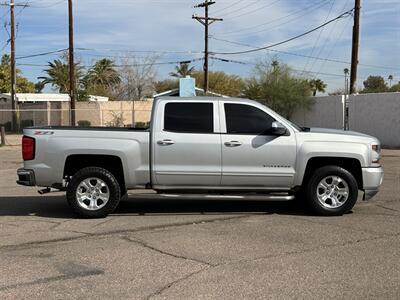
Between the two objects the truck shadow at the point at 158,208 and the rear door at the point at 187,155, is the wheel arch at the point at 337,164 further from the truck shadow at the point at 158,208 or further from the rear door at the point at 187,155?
the rear door at the point at 187,155

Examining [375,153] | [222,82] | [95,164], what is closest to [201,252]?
[95,164]

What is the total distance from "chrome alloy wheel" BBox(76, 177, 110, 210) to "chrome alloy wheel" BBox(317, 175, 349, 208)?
3467mm

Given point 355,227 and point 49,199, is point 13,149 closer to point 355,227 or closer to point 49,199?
point 49,199

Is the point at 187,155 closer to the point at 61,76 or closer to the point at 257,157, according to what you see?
the point at 257,157

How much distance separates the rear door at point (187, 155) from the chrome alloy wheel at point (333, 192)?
1699 millimetres

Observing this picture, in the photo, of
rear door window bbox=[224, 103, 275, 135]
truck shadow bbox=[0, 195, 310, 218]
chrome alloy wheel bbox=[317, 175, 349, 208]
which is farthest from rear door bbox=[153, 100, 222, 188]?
chrome alloy wheel bbox=[317, 175, 349, 208]

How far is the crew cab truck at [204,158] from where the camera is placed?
880 centimetres

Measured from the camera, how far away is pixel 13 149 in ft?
90.9

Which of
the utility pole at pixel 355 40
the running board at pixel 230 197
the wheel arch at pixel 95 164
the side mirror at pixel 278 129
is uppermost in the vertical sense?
the utility pole at pixel 355 40

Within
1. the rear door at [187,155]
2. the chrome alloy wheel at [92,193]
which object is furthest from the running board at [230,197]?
the chrome alloy wheel at [92,193]

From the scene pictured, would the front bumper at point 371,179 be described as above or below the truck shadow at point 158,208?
above

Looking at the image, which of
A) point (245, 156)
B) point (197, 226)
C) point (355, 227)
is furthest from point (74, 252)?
point (355, 227)

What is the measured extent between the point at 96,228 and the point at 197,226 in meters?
1.49

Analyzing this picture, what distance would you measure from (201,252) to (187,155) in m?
2.41
